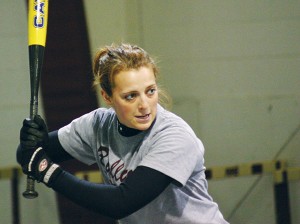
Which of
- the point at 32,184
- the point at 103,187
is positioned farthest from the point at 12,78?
the point at 103,187

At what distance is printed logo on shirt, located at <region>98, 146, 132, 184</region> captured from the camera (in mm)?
1710

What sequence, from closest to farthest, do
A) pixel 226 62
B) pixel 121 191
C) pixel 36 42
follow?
pixel 121 191 → pixel 36 42 → pixel 226 62

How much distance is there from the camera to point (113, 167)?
1750 millimetres

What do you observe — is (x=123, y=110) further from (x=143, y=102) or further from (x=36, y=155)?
(x=36, y=155)

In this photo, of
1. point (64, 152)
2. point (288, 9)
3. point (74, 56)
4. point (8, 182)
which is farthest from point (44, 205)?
point (288, 9)

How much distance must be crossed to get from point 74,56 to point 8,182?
0.88 meters

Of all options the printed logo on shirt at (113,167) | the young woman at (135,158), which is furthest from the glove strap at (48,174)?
the printed logo on shirt at (113,167)

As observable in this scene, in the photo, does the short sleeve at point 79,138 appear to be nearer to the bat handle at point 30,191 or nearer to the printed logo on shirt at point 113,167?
the printed logo on shirt at point 113,167

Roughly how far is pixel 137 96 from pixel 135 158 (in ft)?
0.67

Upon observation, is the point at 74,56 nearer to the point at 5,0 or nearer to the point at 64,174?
the point at 5,0

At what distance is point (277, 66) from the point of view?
3240 millimetres

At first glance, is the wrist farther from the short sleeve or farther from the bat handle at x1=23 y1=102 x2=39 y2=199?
the short sleeve

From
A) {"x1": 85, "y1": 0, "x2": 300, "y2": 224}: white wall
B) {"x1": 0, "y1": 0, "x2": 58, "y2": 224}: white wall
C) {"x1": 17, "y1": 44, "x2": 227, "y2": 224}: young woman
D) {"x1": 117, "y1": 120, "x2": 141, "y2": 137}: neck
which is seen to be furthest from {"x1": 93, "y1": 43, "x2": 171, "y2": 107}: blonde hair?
{"x1": 0, "y1": 0, "x2": 58, "y2": 224}: white wall

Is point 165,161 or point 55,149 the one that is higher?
point 165,161
